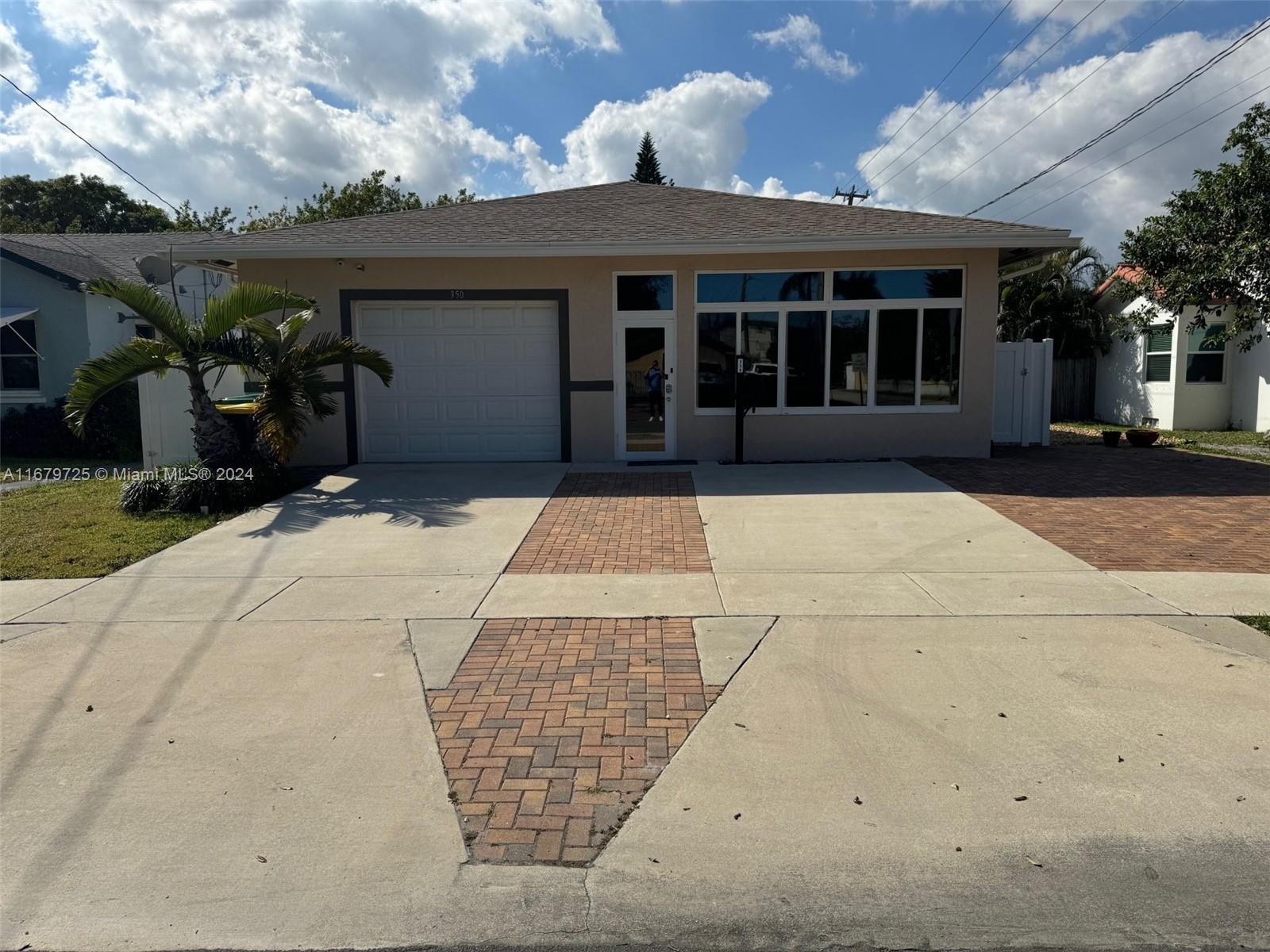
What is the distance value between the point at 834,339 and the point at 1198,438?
8.97 m

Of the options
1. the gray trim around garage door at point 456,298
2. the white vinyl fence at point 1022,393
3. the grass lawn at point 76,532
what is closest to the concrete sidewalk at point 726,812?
the grass lawn at point 76,532

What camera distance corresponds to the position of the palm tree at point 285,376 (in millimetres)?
10547

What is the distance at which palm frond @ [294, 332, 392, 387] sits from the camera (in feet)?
36.4

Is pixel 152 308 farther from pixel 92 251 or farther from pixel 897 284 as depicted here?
pixel 92 251

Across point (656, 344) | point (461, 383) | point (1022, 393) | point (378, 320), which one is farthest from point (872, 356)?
point (378, 320)

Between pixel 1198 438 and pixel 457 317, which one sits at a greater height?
pixel 457 317

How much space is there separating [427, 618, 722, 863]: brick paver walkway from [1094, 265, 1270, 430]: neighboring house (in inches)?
659

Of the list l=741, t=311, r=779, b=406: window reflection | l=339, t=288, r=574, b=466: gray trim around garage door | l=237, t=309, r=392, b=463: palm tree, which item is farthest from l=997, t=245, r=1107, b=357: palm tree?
l=237, t=309, r=392, b=463: palm tree

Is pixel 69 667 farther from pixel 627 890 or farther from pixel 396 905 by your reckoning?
pixel 627 890

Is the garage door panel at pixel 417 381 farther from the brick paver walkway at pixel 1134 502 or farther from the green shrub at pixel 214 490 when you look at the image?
the brick paver walkway at pixel 1134 502

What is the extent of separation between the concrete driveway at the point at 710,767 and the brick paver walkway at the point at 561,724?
100mm

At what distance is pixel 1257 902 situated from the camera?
309 cm

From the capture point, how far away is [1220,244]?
49.0ft

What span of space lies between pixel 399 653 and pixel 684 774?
2.28 metres
